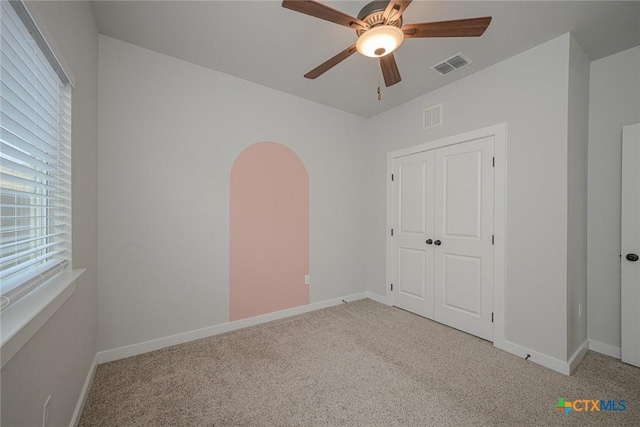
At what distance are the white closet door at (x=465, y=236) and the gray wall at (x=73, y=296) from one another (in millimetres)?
3207

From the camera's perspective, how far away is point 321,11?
1443 mm

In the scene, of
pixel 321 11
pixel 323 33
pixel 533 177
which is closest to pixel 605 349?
pixel 533 177

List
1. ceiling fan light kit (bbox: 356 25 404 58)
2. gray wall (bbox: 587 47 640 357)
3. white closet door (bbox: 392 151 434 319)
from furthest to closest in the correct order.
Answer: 1. white closet door (bbox: 392 151 434 319)
2. gray wall (bbox: 587 47 640 357)
3. ceiling fan light kit (bbox: 356 25 404 58)

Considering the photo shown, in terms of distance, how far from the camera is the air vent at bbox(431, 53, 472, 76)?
97.7 inches

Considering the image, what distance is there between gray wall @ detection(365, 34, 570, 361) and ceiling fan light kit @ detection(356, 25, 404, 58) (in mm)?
1535

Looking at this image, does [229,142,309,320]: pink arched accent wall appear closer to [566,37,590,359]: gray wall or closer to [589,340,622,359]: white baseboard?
[566,37,590,359]: gray wall

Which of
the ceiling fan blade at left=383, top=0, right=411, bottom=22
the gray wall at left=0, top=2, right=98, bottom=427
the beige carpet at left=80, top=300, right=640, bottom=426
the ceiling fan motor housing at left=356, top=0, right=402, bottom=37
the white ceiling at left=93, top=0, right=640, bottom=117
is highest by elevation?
the white ceiling at left=93, top=0, right=640, bottom=117

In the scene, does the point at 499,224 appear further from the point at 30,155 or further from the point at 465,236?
the point at 30,155

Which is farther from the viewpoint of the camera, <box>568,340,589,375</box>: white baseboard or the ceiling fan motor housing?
<box>568,340,589,375</box>: white baseboard

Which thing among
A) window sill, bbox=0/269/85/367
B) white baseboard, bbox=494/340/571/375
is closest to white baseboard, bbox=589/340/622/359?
white baseboard, bbox=494/340/571/375

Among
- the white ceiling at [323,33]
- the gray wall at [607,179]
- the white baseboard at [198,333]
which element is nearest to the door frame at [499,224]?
the white ceiling at [323,33]

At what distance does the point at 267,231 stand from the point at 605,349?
11.3 feet

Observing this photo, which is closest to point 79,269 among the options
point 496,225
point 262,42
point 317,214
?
point 262,42

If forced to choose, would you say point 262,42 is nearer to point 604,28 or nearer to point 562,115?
point 562,115
